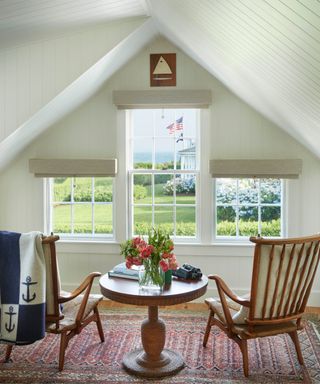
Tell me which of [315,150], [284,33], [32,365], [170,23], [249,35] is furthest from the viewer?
[315,150]

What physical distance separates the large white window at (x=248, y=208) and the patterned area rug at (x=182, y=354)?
116 centimetres

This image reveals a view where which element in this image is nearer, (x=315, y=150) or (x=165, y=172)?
(x=315, y=150)

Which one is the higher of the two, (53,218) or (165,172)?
(165,172)

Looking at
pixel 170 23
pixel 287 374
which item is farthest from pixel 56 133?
pixel 287 374

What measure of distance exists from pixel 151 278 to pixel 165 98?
2.25 m

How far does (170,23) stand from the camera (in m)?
3.84

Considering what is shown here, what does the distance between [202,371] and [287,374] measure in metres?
0.59

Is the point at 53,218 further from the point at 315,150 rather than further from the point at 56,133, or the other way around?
the point at 315,150

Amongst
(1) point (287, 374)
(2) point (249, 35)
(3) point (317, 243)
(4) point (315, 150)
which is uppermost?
(2) point (249, 35)

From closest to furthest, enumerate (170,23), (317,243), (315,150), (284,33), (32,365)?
(284,33) → (317,243) → (32,365) → (170,23) → (315,150)

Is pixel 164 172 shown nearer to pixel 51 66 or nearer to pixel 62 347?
pixel 51 66

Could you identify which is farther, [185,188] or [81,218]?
[81,218]

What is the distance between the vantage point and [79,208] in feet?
17.4

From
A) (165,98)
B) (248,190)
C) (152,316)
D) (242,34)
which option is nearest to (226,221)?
(248,190)
